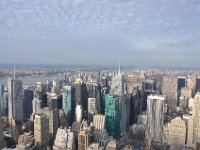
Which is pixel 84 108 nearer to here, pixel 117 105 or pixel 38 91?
pixel 117 105

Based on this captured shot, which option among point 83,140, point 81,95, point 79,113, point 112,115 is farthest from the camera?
point 81,95

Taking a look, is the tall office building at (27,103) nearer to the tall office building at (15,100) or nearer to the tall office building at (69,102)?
the tall office building at (15,100)

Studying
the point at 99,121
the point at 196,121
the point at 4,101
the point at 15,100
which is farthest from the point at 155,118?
the point at 4,101

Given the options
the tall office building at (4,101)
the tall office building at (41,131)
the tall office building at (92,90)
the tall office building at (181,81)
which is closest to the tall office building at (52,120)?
the tall office building at (41,131)

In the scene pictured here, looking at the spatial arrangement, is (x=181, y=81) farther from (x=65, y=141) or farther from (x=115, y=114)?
(x=65, y=141)

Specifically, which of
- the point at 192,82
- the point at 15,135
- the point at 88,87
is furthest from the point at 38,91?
the point at 192,82

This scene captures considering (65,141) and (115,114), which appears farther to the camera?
(115,114)

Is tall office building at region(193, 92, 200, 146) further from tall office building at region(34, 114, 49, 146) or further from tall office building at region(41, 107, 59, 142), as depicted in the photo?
tall office building at region(34, 114, 49, 146)
